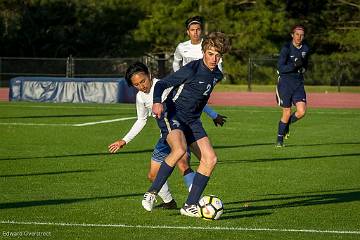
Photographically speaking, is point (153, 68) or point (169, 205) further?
point (153, 68)

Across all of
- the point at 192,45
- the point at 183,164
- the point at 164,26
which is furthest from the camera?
the point at 164,26

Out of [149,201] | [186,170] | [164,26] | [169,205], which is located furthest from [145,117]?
[164,26]

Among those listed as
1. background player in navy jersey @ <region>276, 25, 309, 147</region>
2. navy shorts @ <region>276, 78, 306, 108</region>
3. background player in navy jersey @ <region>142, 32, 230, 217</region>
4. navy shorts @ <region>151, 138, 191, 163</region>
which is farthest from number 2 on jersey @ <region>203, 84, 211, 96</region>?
navy shorts @ <region>276, 78, 306, 108</region>

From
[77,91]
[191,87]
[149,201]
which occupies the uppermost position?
[191,87]

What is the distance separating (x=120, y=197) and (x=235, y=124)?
39.5ft

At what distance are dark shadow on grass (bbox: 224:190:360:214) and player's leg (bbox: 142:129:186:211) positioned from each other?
0.83 meters

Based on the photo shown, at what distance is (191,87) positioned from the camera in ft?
30.7

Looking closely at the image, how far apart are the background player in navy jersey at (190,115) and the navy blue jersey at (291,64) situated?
26.3ft

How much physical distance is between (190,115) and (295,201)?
1874 millimetres

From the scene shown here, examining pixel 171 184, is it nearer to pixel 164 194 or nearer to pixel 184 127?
pixel 164 194

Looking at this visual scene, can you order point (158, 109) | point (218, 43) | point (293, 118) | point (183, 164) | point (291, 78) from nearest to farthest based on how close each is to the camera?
point (158, 109), point (218, 43), point (183, 164), point (291, 78), point (293, 118)

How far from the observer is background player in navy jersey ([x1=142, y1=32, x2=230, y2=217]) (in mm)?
9172

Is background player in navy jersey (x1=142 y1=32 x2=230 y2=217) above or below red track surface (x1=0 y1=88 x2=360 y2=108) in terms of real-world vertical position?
above

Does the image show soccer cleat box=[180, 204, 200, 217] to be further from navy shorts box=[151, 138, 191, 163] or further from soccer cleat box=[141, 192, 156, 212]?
navy shorts box=[151, 138, 191, 163]
